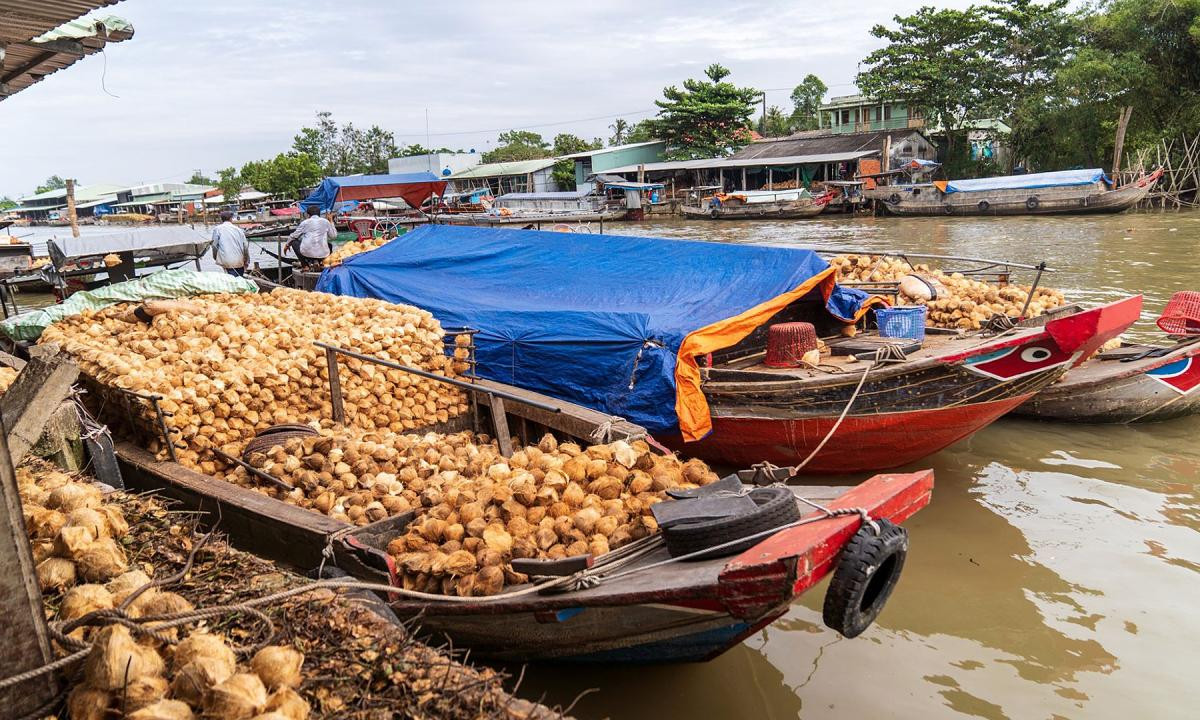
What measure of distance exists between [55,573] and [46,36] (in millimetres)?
3161

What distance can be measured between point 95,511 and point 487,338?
4.30 metres

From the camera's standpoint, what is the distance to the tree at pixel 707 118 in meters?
45.0

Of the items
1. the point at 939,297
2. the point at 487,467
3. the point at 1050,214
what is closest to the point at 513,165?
the point at 1050,214

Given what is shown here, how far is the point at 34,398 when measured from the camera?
314 cm

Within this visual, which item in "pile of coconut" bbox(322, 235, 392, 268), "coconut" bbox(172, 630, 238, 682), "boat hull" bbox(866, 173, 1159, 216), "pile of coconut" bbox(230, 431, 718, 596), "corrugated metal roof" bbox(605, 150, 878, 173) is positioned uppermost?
"corrugated metal roof" bbox(605, 150, 878, 173)

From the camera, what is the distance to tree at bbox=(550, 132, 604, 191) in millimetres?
51219

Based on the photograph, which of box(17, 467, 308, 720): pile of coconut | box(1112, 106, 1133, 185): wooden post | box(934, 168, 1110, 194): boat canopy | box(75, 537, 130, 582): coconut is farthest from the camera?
box(1112, 106, 1133, 185): wooden post

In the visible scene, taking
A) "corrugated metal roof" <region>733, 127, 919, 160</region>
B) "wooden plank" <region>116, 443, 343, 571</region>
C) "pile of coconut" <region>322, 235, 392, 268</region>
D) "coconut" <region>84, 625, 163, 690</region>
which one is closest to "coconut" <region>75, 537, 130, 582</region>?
"coconut" <region>84, 625, 163, 690</region>

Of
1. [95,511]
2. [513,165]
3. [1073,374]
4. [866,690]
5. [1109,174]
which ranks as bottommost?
[866,690]

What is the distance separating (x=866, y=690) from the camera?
→ 443cm

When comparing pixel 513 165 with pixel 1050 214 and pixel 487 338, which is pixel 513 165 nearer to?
pixel 1050 214

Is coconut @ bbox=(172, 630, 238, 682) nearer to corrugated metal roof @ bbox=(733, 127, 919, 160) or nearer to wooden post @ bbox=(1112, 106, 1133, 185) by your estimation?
wooden post @ bbox=(1112, 106, 1133, 185)

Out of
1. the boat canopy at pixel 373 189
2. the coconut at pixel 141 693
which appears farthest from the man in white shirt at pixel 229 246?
the boat canopy at pixel 373 189

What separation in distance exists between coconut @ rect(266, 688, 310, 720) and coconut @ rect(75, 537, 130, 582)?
3.36 feet
